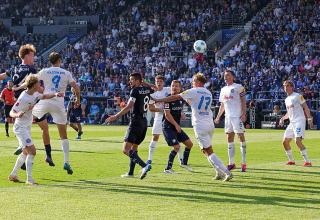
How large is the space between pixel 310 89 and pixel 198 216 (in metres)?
31.0

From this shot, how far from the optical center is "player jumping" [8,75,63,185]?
1399 centimetres

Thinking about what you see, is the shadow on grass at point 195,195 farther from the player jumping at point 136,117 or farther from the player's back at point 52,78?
the player's back at point 52,78

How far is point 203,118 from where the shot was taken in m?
15.0

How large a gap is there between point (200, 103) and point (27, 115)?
3436 millimetres

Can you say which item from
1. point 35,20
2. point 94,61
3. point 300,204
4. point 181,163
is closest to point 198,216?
point 300,204

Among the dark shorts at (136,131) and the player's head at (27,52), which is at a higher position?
the player's head at (27,52)

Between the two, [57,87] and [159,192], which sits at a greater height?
[57,87]

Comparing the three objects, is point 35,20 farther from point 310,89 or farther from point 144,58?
point 310,89

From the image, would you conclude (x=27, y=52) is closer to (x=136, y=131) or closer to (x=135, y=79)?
(x=135, y=79)

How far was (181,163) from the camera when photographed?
1806 cm

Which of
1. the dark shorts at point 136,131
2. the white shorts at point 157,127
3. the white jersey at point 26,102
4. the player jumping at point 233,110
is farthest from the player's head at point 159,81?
the white jersey at point 26,102

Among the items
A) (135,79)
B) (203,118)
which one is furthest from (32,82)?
(203,118)

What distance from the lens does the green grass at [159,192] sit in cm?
1098

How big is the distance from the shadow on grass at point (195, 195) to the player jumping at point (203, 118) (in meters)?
0.51
